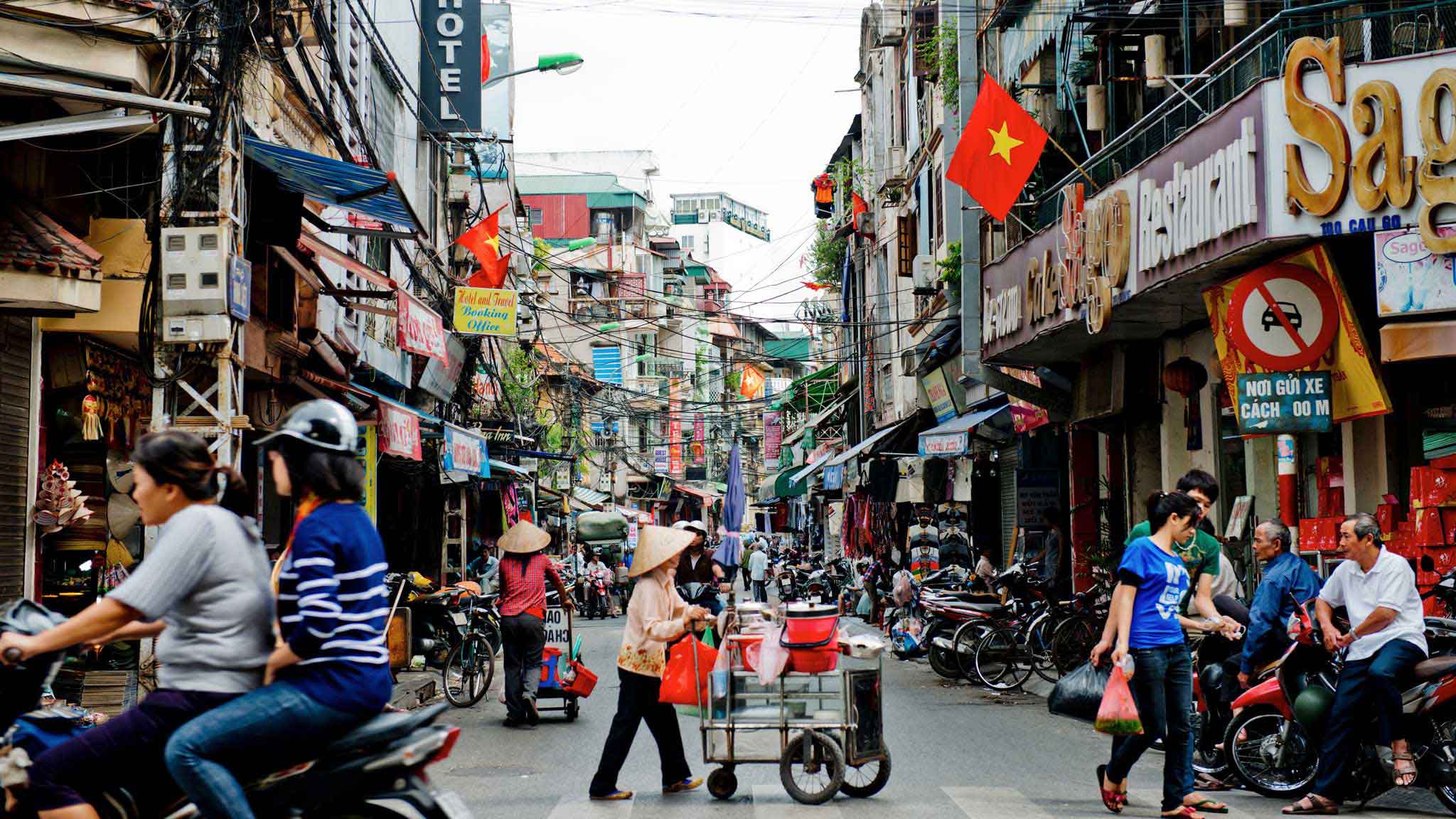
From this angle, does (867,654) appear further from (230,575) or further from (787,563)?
(787,563)

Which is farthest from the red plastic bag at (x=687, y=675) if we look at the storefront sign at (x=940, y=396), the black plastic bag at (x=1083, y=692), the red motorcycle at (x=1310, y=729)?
the storefront sign at (x=940, y=396)

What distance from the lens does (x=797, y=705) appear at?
31.9ft

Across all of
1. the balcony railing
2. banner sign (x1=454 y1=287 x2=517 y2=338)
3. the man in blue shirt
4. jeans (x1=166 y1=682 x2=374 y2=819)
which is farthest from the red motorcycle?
banner sign (x1=454 y1=287 x2=517 y2=338)

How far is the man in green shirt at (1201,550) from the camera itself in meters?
9.89

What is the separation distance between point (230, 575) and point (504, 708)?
473 inches

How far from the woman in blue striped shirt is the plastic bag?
4538mm

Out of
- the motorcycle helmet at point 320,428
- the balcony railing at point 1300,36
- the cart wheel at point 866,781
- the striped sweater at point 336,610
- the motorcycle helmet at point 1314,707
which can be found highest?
Answer: the balcony railing at point 1300,36

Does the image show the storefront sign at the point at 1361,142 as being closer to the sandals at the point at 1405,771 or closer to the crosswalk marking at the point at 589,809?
the sandals at the point at 1405,771

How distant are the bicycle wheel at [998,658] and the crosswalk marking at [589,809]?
8249 millimetres

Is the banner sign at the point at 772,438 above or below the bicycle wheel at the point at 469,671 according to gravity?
above

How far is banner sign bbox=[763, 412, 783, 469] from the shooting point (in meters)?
86.8

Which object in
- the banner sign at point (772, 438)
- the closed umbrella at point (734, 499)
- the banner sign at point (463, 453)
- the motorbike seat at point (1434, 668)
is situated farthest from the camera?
the banner sign at point (772, 438)

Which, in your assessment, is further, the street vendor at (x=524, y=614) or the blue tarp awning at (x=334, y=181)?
the street vendor at (x=524, y=614)

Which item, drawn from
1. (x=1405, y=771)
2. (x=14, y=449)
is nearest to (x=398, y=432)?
(x=14, y=449)
